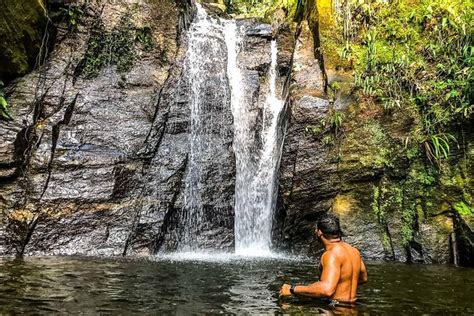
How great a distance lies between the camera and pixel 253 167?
12.3 m

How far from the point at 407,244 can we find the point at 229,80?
672cm

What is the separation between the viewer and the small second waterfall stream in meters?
11.2

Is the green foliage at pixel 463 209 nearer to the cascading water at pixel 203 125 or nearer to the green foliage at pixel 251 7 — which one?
the cascading water at pixel 203 125

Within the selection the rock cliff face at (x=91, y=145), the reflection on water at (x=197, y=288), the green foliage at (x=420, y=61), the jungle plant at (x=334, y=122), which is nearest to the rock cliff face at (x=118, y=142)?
the rock cliff face at (x=91, y=145)

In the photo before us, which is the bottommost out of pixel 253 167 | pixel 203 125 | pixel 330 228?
pixel 330 228

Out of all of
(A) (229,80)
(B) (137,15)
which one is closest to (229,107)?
(A) (229,80)

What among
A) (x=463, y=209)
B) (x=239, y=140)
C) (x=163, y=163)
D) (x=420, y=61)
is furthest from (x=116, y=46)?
(x=463, y=209)

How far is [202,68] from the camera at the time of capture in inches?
517

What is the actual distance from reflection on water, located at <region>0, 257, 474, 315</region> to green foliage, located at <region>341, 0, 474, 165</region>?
3.56m

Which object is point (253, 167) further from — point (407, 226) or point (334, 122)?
point (407, 226)

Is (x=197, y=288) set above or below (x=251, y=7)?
below

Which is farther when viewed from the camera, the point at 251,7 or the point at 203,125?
the point at 251,7

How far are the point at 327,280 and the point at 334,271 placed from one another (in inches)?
4.8

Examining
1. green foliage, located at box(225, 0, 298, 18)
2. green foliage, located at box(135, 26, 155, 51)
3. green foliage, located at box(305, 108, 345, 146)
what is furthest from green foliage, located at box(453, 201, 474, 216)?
green foliage, located at box(225, 0, 298, 18)
